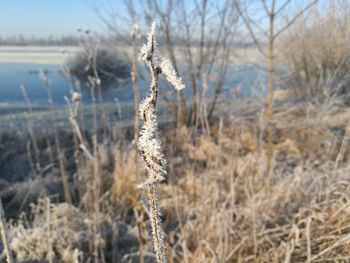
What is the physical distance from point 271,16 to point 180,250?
1932 millimetres

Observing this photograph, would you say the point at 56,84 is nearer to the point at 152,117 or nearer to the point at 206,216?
the point at 206,216

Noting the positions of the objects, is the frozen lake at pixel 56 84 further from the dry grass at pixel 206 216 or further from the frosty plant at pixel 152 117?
the frosty plant at pixel 152 117

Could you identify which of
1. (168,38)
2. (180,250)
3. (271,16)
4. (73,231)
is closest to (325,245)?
(180,250)

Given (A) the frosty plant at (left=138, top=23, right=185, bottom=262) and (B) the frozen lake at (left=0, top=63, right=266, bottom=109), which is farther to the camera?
(B) the frozen lake at (left=0, top=63, right=266, bottom=109)

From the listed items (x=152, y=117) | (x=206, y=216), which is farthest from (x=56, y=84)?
(x=152, y=117)

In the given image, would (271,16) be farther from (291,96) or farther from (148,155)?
(291,96)

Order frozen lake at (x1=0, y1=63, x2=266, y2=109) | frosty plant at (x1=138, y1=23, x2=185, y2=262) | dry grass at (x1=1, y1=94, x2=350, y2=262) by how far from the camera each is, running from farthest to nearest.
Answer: frozen lake at (x1=0, y1=63, x2=266, y2=109)
dry grass at (x1=1, y1=94, x2=350, y2=262)
frosty plant at (x1=138, y1=23, x2=185, y2=262)

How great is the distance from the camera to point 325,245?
1954 mm

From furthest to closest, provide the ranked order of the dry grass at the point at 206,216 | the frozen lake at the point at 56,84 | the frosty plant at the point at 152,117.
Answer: the frozen lake at the point at 56,84
the dry grass at the point at 206,216
the frosty plant at the point at 152,117

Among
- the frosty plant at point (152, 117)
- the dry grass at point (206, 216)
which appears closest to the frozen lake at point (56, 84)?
the dry grass at point (206, 216)

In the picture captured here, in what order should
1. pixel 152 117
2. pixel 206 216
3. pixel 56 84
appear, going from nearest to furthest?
pixel 152 117
pixel 206 216
pixel 56 84

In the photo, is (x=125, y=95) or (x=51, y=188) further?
(x=125, y=95)

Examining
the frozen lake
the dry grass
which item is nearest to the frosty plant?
the dry grass

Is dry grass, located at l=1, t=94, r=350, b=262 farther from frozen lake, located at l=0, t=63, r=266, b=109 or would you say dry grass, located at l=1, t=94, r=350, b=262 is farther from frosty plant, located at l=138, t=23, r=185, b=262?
frozen lake, located at l=0, t=63, r=266, b=109
